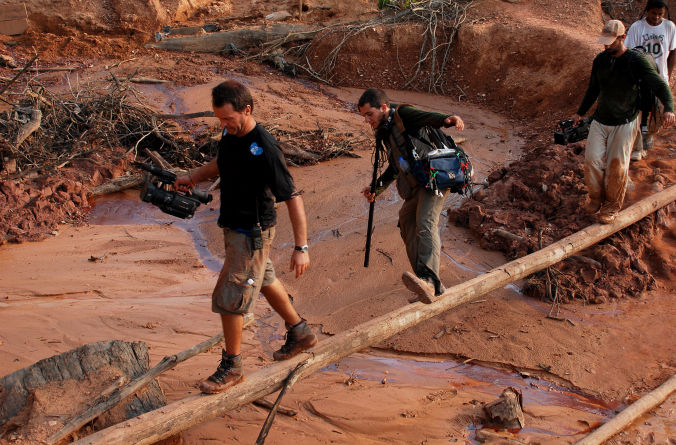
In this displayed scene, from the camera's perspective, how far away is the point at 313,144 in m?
9.88

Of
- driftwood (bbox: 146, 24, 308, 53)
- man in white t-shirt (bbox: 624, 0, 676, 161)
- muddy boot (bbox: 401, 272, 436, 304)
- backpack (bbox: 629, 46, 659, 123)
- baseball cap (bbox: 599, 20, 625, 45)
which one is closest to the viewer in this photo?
muddy boot (bbox: 401, 272, 436, 304)

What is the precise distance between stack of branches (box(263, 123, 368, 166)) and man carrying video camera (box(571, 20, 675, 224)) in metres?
4.06

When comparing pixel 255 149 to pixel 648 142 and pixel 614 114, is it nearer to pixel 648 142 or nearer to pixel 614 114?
pixel 614 114

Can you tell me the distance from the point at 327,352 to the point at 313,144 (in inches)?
239

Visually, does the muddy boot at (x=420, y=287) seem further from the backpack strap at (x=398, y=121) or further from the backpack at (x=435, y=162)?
the backpack strap at (x=398, y=121)

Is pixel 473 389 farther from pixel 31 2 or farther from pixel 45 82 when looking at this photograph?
pixel 31 2

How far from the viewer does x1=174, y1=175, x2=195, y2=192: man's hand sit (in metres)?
3.94

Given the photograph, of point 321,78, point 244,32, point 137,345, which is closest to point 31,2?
point 244,32

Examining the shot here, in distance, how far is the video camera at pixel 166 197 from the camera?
3.76 m

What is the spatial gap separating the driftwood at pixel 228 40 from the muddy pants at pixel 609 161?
9155 mm

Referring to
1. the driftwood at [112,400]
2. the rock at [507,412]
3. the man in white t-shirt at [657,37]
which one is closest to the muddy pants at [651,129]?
the man in white t-shirt at [657,37]

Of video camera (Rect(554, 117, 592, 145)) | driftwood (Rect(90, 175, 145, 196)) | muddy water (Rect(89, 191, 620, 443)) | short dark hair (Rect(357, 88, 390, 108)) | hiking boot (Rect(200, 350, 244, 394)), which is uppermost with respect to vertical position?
short dark hair (Rect(357, 88, 390, 108))

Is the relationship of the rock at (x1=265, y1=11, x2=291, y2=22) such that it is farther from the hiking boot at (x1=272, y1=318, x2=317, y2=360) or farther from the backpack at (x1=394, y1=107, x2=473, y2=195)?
the hiking boot at (x1=272, y1=318, x2=317, y2=360)

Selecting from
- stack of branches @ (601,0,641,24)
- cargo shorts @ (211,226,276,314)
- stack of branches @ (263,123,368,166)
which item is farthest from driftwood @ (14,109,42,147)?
stack of branches @ (601,0,641,24)
